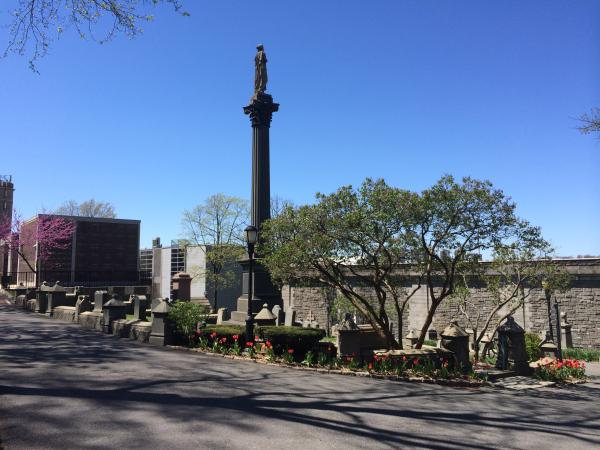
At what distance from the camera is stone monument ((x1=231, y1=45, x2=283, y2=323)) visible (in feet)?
72.4

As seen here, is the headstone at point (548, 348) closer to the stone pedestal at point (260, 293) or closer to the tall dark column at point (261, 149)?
the stone pedestal at point (260, 293)

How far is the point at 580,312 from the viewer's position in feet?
74.8

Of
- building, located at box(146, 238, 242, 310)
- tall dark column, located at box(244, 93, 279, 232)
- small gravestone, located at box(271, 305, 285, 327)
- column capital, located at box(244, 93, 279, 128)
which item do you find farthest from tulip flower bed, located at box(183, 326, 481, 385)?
building, located at box(146, 238, 242, 310)

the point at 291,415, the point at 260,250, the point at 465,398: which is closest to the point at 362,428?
the point at 291,415

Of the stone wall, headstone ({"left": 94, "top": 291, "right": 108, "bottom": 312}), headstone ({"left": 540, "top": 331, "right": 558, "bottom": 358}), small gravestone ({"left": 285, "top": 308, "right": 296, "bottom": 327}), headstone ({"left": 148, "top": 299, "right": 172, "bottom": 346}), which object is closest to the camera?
headstone ({"left": 148, "top": 299, "right": 172, "bottom": 346})

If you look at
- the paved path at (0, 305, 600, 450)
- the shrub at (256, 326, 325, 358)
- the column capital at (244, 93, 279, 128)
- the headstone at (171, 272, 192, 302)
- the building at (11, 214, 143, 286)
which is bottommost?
the paved path at (0, 305, 600, 450)

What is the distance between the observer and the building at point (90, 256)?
41594 millimetres

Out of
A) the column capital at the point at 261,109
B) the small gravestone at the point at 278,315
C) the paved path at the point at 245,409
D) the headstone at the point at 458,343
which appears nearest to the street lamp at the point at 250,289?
the paved path at the point at 245,409

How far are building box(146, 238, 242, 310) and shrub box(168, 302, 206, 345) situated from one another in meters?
21.5

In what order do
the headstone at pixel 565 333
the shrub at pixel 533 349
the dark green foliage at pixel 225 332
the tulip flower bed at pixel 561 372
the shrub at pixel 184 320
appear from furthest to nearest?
1. the headstone at pixel 565 333
2. the shrub at pixel 533 349
3. the shrub at pixel 184 320
4. the dark green foliage at pixel 225 332
5. the tulip flower bed at pixel 561 372

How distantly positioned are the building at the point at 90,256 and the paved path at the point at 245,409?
32.9 metres

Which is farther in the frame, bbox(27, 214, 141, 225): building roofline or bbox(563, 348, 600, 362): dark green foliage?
bbox(27, 214, 141, 225): building roofline

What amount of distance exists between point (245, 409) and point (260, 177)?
16.8m

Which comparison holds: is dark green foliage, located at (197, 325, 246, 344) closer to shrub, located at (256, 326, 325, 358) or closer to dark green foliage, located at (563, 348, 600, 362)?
shrub, located at (256, 326, 325, 358)
